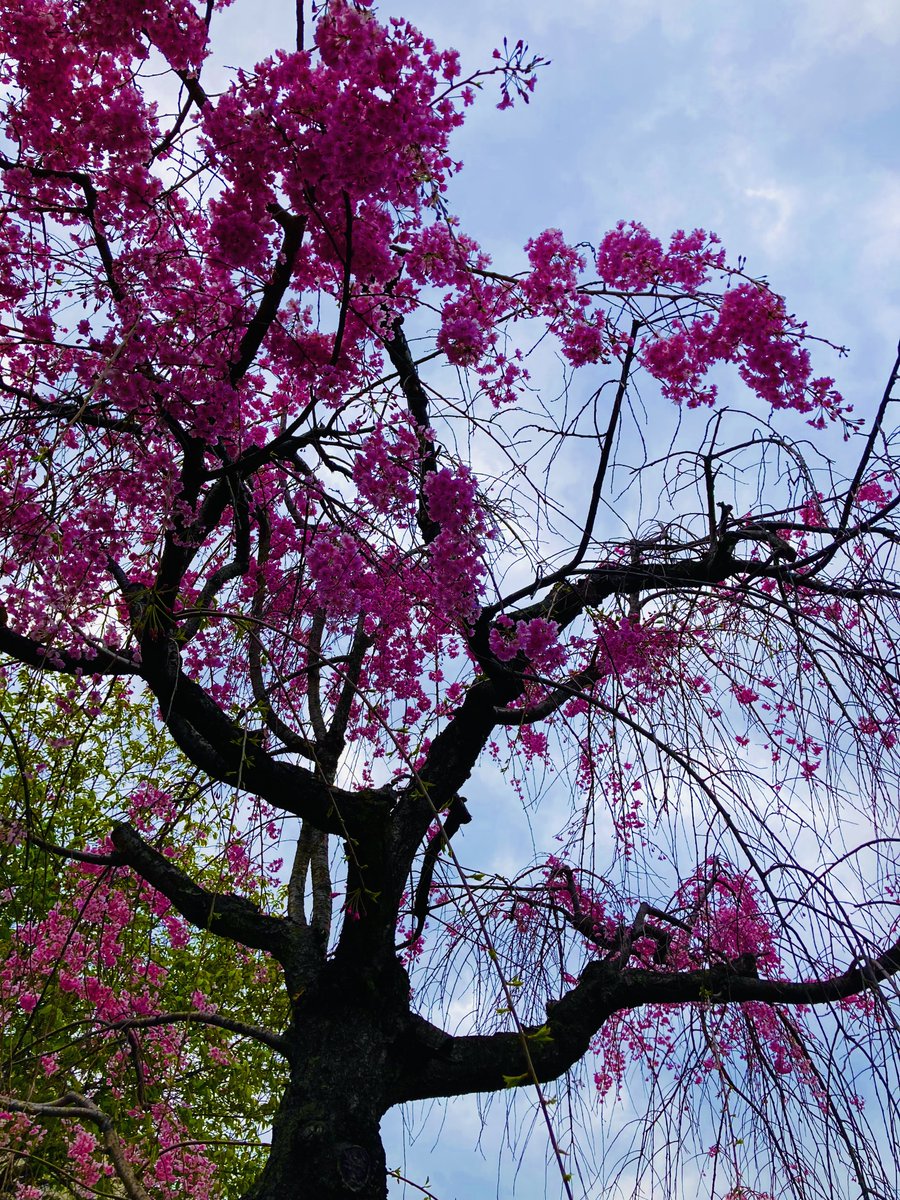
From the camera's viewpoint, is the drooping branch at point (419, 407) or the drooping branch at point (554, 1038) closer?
the drooping branch at point (419, 407)

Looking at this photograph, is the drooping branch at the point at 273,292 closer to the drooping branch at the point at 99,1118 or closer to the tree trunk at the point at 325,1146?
the tree trunk at the point at 325,1146

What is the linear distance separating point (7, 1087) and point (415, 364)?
3071mm

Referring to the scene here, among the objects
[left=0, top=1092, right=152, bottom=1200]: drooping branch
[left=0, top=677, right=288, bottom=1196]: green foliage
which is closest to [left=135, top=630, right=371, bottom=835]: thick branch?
[left=0, top=677, right=288, bottom=1196]: green foliage

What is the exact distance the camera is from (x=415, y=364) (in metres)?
3.30

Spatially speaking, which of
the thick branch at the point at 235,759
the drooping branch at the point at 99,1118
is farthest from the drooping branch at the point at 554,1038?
the drooping branch at the point at 99,1118

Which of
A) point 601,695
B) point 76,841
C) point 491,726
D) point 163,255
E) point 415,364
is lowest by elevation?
point 601,695

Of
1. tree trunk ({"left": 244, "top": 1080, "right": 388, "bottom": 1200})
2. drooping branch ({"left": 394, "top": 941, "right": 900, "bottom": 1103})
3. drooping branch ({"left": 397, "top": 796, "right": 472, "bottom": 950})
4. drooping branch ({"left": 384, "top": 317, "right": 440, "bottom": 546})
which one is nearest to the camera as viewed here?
tree trunk ({"left": 244, "top": 1080, "right": 388, "bottom": 1200})

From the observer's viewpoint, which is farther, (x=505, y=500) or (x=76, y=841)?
(x=76, y=841)

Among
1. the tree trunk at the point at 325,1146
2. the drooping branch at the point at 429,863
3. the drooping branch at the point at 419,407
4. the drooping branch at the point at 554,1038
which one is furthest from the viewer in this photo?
the drooping branch at the point at 429,863

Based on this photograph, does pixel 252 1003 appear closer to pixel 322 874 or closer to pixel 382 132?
pixel 322 874

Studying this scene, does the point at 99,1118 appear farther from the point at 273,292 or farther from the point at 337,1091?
the point at 273,292

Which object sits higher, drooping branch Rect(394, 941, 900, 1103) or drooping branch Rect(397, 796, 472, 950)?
A: drooping branch Rect(397, 796, 472, 950)

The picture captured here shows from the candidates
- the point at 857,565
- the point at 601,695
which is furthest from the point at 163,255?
the point at 857,565

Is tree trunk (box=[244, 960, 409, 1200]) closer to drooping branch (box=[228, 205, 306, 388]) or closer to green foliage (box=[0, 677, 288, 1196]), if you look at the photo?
green foliage (box=[0, 677, 288, 1196])
